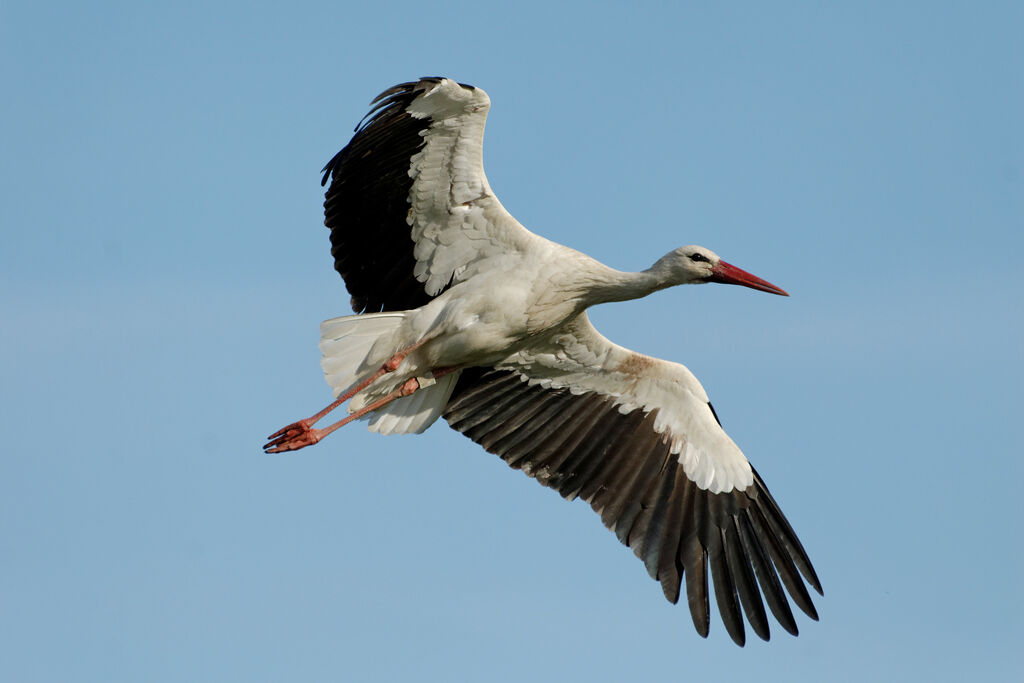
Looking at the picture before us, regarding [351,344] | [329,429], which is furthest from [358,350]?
[329,429]

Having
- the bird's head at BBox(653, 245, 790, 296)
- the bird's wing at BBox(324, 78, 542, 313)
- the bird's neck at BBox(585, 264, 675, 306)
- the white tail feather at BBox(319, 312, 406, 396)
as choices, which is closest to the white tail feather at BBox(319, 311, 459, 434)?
the white tail feather at BBox(319, 312, 406, 396)

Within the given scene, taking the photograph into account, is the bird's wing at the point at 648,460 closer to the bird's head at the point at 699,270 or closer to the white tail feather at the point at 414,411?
the white tail feather at the point at 414,411

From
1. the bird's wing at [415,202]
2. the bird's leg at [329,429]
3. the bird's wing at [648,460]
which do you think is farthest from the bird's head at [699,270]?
the bird's leg at [329,429]

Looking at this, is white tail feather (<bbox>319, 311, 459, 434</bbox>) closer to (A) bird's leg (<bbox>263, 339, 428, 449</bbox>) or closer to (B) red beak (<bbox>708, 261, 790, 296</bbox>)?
(A) bird's leg (<bbox>263, 339, 428, 449</bbox>)

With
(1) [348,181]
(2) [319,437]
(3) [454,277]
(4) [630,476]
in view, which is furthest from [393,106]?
(4) [630,476]

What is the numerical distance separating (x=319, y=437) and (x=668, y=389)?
9.43 feet

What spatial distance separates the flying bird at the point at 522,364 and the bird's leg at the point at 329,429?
0.5 inches

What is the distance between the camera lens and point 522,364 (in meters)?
10.6

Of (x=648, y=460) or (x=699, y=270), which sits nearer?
(x=699, y=270)

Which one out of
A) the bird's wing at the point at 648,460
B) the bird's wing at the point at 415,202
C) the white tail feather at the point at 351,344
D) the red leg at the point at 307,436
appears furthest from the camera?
the red leg at the point at 307,436

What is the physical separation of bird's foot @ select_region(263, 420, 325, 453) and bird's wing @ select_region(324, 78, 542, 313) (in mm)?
1050

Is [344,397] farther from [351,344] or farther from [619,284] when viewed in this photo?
[619,284]

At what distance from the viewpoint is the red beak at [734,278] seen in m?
10.0

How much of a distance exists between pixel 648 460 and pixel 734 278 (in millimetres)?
1638
